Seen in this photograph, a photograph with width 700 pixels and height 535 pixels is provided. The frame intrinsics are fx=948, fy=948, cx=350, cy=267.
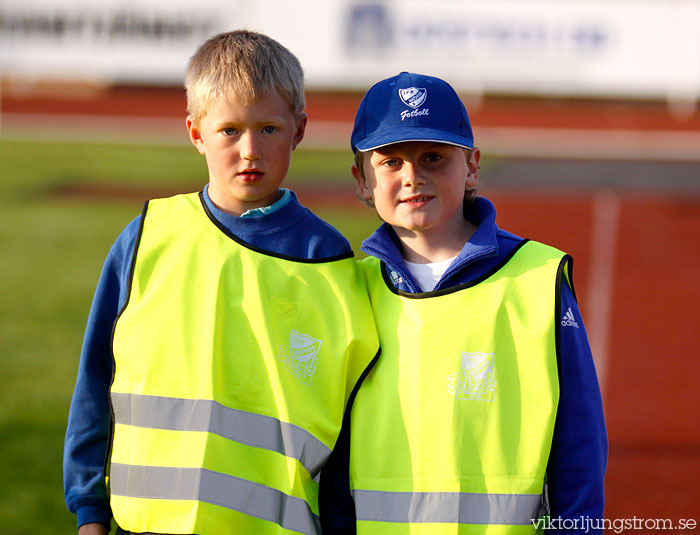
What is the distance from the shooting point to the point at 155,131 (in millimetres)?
23688

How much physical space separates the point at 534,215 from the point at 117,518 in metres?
11.2

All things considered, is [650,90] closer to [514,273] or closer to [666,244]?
[666,244]

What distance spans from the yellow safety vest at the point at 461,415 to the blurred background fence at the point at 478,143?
283cm

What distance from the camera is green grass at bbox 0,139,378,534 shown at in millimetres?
5199

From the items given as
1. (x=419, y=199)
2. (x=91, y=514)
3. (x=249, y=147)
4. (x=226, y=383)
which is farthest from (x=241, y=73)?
(x=91, y=514)

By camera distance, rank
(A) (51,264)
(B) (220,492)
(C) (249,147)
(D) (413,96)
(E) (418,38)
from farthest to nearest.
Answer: (E) (418,38) < (A) (51,264) < (D) (413,96) < (C) (249,147) < (B) (220,492)

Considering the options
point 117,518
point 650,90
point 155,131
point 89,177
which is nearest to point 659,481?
point 117,518

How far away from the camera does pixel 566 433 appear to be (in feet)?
7.55

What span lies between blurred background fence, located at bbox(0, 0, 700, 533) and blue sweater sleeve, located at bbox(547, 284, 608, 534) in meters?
2.88

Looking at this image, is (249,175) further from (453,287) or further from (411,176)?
(453,287)

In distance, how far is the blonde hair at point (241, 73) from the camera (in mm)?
2428

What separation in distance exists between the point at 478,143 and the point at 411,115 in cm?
1951

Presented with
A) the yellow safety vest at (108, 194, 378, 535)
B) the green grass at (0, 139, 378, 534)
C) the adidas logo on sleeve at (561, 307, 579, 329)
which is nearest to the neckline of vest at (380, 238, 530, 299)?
the yellow safety vest at (108, 194, 378, 535)

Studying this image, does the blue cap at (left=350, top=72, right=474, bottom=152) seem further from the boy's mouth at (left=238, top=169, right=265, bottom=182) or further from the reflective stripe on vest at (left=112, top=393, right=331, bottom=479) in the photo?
the reflective stripe on vest at (left=112, top=393, right=331, bottom=479)
